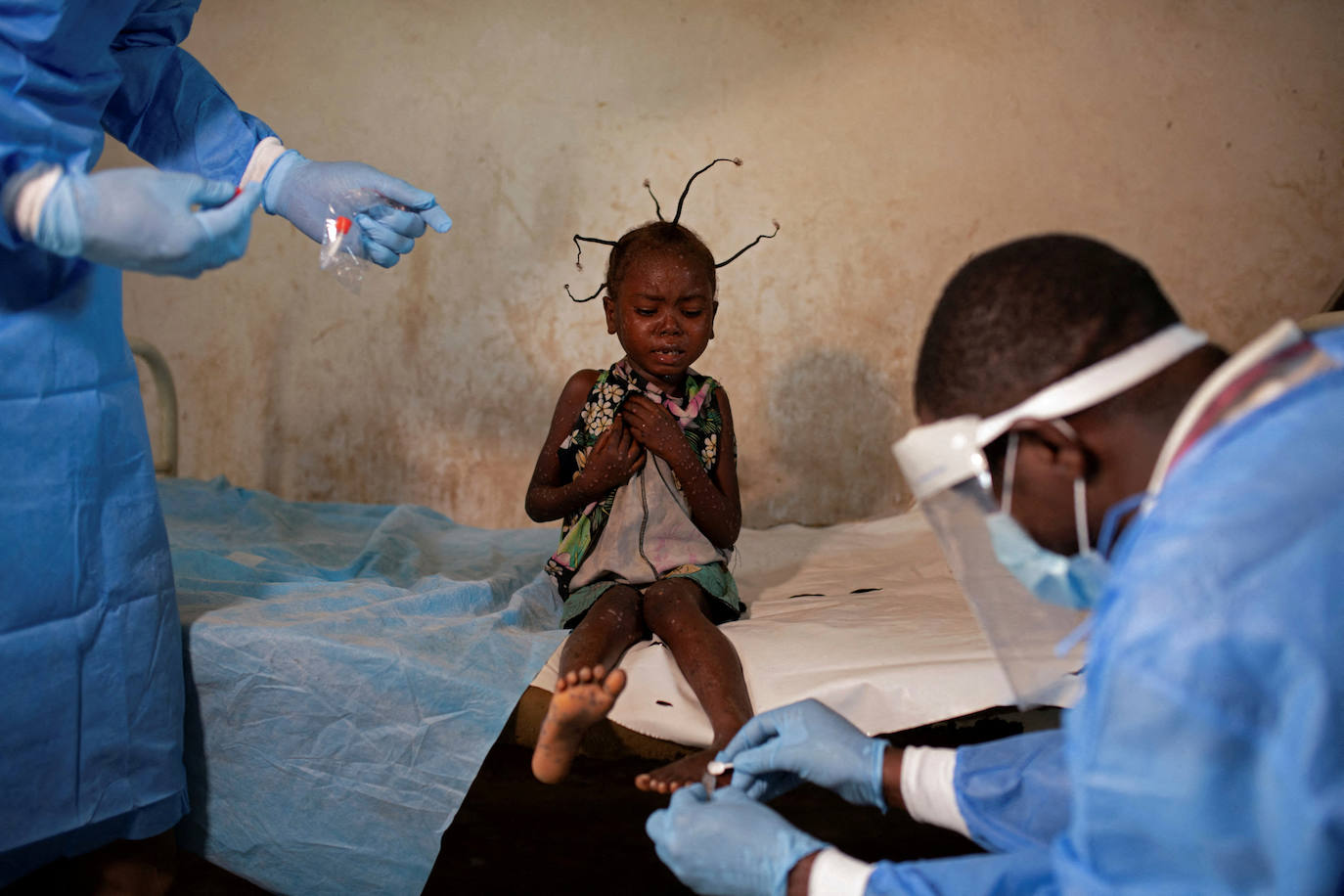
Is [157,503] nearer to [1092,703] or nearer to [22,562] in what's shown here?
[22,562]

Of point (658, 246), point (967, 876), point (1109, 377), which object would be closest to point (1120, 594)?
point (1109, 377)

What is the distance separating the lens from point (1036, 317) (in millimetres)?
916

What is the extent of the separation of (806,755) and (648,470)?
0.88 meters

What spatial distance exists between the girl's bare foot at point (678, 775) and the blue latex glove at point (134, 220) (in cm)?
91

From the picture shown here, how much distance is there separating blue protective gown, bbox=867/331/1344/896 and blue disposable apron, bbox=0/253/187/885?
4.19 feet

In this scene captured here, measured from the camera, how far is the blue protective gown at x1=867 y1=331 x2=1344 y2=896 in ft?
2.33

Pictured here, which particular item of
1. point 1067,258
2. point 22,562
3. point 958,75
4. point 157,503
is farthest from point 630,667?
point 958,75

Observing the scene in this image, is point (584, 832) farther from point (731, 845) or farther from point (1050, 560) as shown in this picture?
point (1050, 560)

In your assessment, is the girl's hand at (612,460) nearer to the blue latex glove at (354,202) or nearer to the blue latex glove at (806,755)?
the blue latex glove at (354,202)

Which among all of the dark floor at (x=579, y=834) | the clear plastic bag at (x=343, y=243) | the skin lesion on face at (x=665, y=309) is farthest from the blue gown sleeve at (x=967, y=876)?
the skin lesion on face at (x=665, y=309)

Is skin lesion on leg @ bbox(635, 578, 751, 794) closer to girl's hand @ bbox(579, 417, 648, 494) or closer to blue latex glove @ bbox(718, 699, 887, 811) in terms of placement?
blue latex glove @ bbox(718, 699, 887, 811)

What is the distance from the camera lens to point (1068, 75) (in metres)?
2.96

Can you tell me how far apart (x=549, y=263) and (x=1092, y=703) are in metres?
2.61

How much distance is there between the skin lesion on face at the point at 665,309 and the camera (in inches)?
80.7
